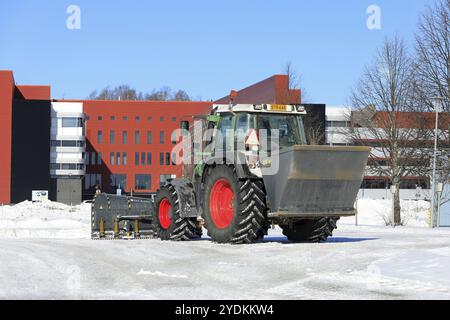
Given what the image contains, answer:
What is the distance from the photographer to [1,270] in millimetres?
10094

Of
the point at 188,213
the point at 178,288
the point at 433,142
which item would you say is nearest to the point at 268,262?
the point at 178,288

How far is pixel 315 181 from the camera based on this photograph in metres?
14.0

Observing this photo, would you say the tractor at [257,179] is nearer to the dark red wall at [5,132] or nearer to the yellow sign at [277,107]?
the yellow sign at [277,107]

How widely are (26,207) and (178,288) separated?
53501mm

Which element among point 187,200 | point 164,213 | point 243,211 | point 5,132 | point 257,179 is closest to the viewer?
point 243,211

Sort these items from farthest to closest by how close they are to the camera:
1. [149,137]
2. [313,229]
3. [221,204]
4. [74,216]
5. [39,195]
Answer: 1. [149,137]
2. [39,195]
3. [74,216]
4. [313,229]
5. [221,204]

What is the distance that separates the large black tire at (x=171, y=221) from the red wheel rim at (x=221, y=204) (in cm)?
124

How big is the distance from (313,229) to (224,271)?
18.3 ft

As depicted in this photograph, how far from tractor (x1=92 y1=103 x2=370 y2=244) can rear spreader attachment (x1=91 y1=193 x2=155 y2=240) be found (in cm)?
187

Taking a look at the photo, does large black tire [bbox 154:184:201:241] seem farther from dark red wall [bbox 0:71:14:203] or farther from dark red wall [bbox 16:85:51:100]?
dark red wall [bbox 16:85:51:100]

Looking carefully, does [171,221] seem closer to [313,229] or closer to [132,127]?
[313,229]

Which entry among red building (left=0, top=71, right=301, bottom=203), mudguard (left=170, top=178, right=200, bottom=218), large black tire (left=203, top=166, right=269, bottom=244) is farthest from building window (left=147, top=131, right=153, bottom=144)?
large black tire (left=203, top=166, right=269, bottom=244)

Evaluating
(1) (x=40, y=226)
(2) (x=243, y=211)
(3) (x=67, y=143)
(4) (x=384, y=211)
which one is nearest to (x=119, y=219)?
(2) (x=243, y=211)
